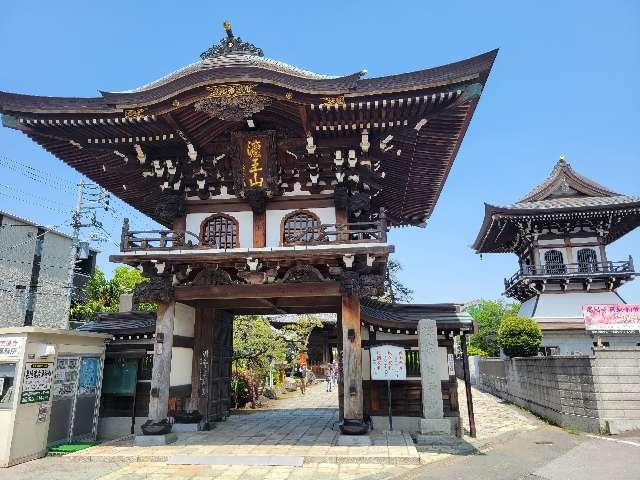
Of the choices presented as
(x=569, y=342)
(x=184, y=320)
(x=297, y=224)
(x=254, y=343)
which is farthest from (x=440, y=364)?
(x=569, y=342)

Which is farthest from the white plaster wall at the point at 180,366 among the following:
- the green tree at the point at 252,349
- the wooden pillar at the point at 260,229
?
the green tree at the point at 252,349

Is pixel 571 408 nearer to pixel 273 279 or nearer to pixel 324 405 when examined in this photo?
pixel 324 405

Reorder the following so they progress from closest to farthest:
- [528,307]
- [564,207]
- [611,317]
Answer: [611,317], [564,207], [528,307]

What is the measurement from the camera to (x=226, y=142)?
13.8 metres

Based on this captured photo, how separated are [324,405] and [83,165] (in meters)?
16.4

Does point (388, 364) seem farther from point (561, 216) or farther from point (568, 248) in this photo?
point (568, 248)

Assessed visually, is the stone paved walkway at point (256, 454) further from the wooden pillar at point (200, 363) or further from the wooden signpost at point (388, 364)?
the wooden signpost at point (388, 364)

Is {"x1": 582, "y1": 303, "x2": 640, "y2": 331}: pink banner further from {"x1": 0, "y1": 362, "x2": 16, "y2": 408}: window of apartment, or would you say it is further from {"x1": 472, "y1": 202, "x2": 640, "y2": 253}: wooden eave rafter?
{"x1": 0, "y1": 362, "x2": 16, "y2": 408}: window of apartment

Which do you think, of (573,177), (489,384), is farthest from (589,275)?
(489,384)

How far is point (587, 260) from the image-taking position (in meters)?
31.6

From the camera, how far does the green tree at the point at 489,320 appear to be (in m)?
61.3

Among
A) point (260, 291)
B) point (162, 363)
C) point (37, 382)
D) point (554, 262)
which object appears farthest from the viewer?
point (554, 262)

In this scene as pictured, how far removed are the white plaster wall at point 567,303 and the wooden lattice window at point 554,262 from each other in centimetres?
180

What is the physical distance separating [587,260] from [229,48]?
2879cm
